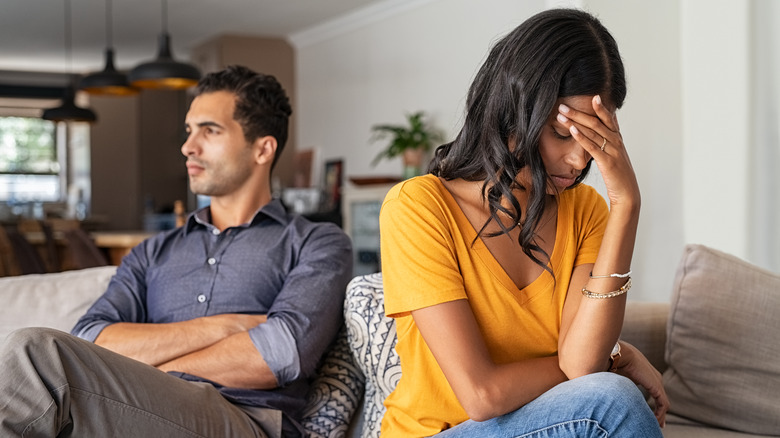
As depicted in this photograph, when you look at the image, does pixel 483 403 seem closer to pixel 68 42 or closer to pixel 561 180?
pixel 561 180

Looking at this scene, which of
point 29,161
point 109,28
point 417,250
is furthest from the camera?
point 29,161

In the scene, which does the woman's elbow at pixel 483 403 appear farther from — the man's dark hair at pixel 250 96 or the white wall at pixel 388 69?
the white wall at pixel 388 69

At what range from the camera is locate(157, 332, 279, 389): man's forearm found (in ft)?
5.98

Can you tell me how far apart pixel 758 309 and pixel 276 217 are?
3.97 ft

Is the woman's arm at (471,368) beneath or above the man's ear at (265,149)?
beneath

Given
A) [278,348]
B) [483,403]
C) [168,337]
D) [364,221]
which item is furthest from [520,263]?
[364,221]

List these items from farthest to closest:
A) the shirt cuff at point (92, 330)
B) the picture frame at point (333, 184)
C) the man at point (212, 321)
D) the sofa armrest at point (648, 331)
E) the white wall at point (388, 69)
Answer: the picture frame at point (333, 184)
the white wall at point (388, 69)
the sofa armrest at point (648, 331)
the shirt cuff at point (92, 330)
the man at point (212, 321)

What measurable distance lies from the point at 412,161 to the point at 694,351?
169 inches

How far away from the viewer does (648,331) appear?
213 cm

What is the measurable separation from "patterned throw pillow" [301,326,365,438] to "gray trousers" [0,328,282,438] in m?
0.20

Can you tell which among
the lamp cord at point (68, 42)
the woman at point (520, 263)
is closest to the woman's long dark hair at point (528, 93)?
the woman at point (520, 263)

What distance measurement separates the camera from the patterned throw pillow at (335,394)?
6.30ft

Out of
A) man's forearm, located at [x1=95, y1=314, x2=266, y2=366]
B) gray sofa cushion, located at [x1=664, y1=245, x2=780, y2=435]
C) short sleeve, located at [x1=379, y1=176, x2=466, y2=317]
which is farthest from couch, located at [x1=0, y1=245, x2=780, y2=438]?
short sleeve, located at [x1=379, y1=176, x2=466, y2=317]

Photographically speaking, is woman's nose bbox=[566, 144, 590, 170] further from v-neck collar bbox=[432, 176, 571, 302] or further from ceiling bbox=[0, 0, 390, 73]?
ceiling bbox=[0, 0, 390, 73]
